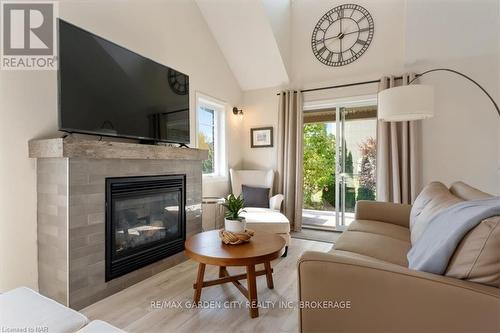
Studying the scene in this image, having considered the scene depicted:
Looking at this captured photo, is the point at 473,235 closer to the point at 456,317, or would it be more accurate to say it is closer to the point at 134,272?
the point at 456,317

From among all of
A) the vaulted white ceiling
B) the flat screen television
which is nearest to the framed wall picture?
the vaulted white ceiling

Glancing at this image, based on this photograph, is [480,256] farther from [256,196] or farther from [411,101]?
[256,196]

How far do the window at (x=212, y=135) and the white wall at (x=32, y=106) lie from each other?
858 millimetres

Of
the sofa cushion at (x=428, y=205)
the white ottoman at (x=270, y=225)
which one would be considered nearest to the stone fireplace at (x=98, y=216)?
the white ottoman at (x=270, y=225)

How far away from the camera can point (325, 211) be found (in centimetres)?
426

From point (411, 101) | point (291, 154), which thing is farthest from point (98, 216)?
point (291, 154)

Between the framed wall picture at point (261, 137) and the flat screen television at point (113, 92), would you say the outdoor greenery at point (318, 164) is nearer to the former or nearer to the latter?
the framed wall picture at point (261, 137)

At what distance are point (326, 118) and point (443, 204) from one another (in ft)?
8.97

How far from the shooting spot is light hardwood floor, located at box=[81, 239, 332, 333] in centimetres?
165

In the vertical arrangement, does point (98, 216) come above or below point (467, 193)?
below

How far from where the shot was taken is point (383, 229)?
2.21 metres

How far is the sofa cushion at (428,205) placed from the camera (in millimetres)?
1589

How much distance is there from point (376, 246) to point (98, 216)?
79.4 inches

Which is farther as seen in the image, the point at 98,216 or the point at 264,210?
the point at 264,210
